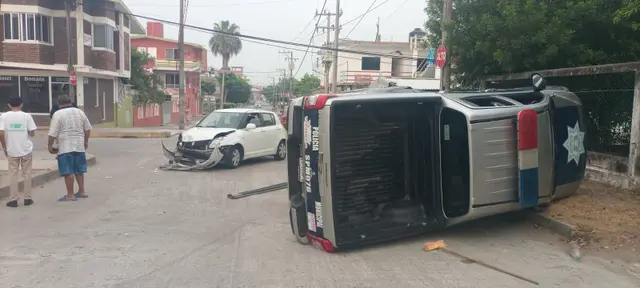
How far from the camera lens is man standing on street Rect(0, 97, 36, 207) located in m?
8.16

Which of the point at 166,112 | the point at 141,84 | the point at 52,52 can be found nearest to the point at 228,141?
the point at 52,52

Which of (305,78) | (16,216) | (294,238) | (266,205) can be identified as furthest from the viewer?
(305,78)

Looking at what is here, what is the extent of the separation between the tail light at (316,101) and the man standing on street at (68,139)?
189 inches

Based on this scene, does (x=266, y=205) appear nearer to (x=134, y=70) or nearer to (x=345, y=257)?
(x=345, y=257)

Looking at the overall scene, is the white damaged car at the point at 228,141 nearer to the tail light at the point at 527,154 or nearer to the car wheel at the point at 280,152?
the car wheel at the point at 280,152

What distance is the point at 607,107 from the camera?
966 cm

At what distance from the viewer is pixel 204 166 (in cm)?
1267

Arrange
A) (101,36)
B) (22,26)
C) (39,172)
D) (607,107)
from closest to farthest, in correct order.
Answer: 1. (607,107)
2. (39,172)
3. (22,26)
4. (101,36)

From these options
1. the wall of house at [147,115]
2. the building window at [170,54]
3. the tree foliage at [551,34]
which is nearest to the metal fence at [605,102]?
the tree foliage at [551,34]

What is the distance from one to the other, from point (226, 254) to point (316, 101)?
1987mm

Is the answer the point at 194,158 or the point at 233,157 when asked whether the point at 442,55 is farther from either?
the point at 194,158

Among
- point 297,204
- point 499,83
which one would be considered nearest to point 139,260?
point 297,204

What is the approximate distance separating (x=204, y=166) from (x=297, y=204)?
6947 millimetres

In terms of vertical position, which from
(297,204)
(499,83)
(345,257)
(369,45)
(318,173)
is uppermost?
(369,45)
